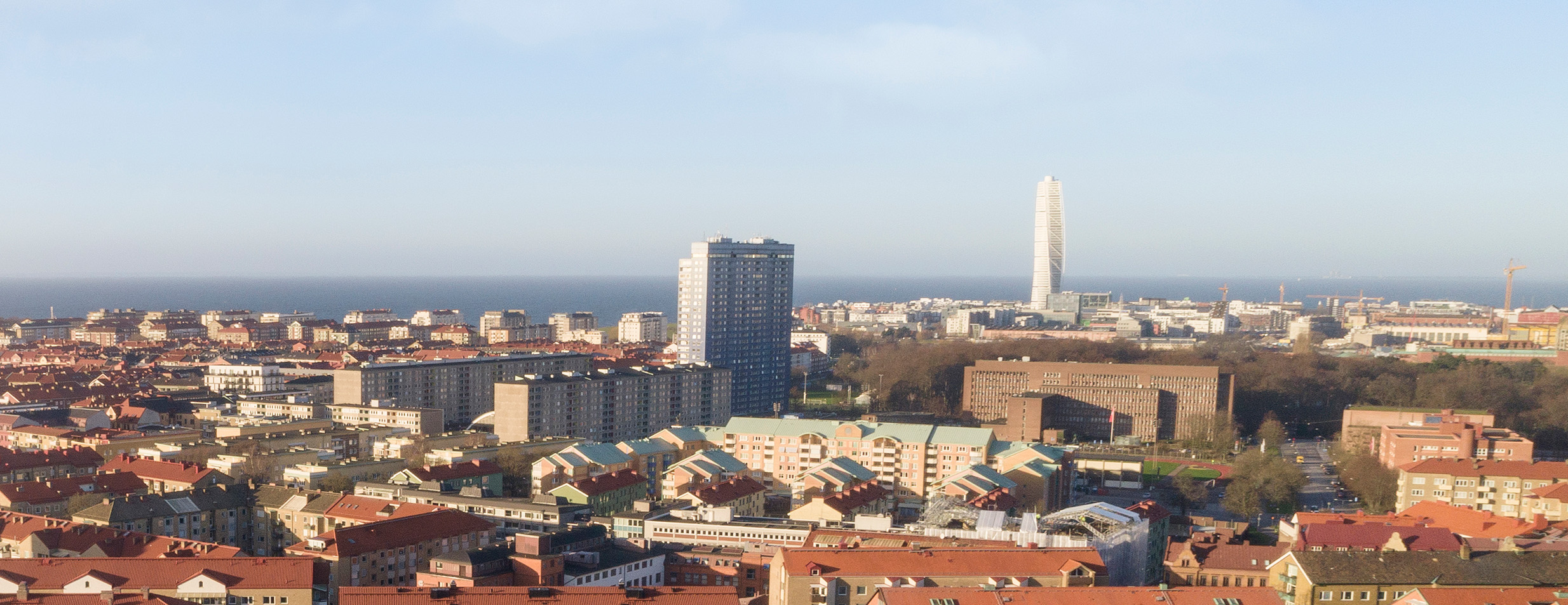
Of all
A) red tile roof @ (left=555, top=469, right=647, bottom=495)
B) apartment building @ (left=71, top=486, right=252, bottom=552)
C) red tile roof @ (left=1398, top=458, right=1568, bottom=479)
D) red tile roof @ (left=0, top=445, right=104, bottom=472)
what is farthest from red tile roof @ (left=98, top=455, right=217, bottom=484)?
red tile roof @ (left=1398, top=458, right=1568, bottom=479)

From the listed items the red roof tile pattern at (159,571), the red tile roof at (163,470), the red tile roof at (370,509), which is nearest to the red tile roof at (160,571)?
the red roof tile pattern at (159,571)

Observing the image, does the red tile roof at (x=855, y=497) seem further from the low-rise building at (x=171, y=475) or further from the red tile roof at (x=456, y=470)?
the low-rise building at (x=171, y=475)

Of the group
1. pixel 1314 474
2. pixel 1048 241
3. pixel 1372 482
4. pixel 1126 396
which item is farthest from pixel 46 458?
pixel 1048 241

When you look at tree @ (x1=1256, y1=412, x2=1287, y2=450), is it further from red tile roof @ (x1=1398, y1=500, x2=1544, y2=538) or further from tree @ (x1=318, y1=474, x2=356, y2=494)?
tree @ (x1=318, y1=474, x2=356, y2=494)

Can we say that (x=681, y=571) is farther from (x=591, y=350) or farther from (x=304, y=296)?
(x=304, y=296)

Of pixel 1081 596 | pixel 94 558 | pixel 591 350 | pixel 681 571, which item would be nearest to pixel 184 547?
pixel 94 558

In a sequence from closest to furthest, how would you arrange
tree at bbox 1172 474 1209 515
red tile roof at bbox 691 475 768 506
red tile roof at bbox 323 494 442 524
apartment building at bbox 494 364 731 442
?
red tile roof at bbox 323 494 442 524 < red tile roof at bbox 691 475 768 506 < tree at bbox 1172 474 1209 515 < apartment building at bbox 494 364 731 442
